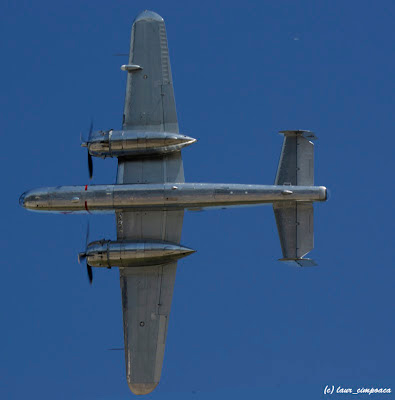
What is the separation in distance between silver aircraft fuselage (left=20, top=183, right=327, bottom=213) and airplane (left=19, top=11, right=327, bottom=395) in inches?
1.5

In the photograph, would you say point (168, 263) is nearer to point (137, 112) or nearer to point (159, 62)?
point (137, 112)

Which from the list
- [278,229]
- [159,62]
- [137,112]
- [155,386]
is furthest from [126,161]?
[155,386]

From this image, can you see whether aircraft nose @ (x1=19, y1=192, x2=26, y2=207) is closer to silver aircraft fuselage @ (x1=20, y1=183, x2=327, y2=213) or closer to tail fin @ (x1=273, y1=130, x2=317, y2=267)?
silver aircraft fuselage @ (x1=20, y1=183, x2=327, y2=213)

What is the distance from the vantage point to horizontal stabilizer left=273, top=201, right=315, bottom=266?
31.2m

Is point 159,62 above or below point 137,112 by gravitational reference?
above

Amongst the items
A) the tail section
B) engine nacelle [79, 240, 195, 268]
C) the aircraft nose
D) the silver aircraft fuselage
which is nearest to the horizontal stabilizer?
the silver aircraft fuselage

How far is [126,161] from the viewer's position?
3216 cm

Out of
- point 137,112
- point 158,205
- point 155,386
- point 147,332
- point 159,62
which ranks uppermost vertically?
point 159,62

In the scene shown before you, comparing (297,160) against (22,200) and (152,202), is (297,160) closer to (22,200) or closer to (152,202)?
(152,202)

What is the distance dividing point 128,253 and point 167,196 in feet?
8.76

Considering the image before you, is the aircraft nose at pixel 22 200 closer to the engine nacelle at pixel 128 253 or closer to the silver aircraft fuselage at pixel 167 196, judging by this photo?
the silver aircraft fuselage at pixel 167 196

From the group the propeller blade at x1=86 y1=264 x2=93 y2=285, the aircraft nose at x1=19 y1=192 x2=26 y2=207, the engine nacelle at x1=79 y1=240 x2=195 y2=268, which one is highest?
the aircraft nose at x1=19 y1=192 x2=26 y2=207

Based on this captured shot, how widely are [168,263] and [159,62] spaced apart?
8127mm

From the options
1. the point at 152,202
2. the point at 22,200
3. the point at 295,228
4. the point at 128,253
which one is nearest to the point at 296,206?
the point at 295,228
